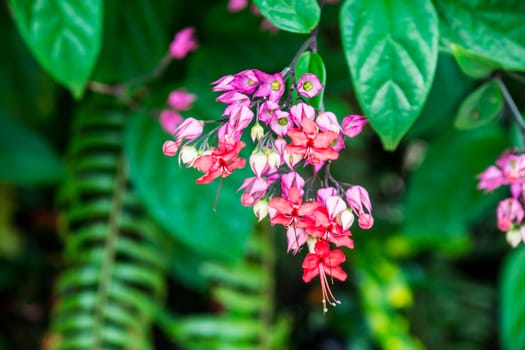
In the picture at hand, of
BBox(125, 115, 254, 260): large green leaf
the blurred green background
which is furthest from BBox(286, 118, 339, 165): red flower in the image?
BBox(125, 115, 254, 260): large green leaf

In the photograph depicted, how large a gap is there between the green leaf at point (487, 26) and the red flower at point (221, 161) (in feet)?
1.01

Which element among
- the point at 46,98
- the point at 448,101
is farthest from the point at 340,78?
the point at 46,98

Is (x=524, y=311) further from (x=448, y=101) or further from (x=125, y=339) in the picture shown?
(x=125, y=339)

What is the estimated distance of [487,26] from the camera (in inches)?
30.7

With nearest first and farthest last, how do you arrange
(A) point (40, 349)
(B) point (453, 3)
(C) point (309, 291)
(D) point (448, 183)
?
(B) point (453, 3)
(D) point (448, 183)
(A) point (40, 349)
(C) point (309, 291)

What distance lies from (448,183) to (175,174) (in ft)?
1.77

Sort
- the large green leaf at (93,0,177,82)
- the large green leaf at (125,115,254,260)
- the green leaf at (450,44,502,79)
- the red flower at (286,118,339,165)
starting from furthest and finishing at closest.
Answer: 1. the large green leaf at (93,0,177,82)
2. the large green leaf at (125,115,254,260)
3. the green leaf at (450,44,502,79)
4. the red flower at (286,118,339,165)

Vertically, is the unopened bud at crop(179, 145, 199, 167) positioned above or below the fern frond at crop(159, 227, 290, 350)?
above

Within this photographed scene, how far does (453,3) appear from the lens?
31.7 inches

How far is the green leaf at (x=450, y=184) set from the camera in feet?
4.18

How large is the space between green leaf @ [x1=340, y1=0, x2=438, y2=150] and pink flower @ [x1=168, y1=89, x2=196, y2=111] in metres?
0.47

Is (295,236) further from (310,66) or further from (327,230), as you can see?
(310,66)

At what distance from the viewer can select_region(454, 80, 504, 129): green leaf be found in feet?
2.54

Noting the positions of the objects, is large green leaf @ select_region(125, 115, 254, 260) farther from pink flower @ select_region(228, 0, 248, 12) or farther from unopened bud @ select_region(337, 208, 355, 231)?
unopened bud @ select_region(337, 208, 355, 231)
